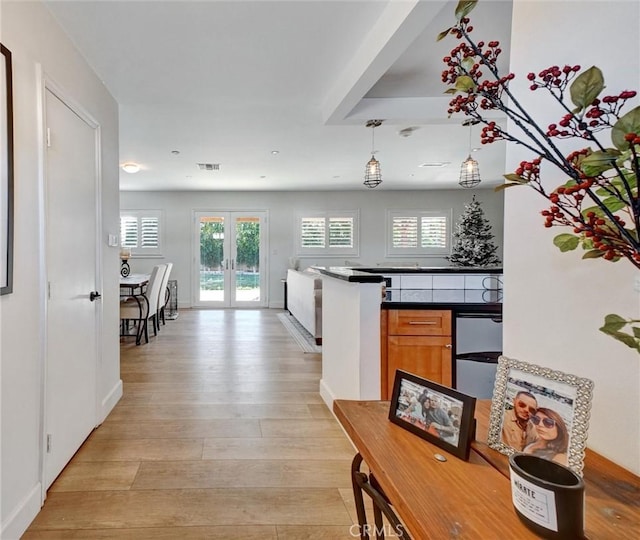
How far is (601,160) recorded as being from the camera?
0.50 meters

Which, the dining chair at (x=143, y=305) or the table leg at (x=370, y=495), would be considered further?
the dining chair at (x=143, y=305)

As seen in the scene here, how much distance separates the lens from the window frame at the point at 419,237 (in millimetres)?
8656

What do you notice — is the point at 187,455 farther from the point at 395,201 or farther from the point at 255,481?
the point at 395,201

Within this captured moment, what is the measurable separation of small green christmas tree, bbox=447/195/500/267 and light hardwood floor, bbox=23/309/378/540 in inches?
197

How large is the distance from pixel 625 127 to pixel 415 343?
2099 mm

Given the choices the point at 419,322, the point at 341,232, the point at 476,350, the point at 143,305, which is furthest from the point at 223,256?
the point at 476,350

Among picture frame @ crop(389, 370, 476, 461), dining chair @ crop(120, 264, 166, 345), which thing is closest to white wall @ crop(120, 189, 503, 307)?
dining chair @ crop(120, 264, 166, 345)

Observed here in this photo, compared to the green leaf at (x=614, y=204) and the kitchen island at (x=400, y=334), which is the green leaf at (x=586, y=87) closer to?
the green leaf at (x=614, y=204)

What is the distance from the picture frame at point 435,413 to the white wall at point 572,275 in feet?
1.03

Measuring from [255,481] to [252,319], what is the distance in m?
4.91

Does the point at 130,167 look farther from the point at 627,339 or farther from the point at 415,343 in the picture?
the point at 627,339

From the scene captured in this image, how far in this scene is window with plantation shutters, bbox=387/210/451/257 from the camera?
8.67 metres

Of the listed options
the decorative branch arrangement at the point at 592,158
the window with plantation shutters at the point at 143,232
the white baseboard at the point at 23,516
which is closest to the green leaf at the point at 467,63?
the decorative branch arrangement at the point at 592,158

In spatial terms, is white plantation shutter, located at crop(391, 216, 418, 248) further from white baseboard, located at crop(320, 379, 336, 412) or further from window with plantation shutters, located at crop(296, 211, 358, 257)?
white baseboard, located at crop(320, 379, 336, 412)
